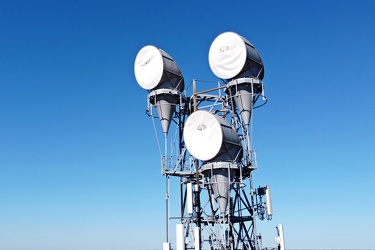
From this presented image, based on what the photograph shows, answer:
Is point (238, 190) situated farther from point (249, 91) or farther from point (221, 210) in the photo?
point (249, 91)

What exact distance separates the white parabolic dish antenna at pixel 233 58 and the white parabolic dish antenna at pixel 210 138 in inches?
225

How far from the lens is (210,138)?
41.5 m

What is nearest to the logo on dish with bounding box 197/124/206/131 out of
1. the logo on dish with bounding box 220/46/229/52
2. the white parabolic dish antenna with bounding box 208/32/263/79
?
the white parabolic dish antenna with bounding box 208/32/263/79

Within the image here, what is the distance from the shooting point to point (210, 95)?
47688mm

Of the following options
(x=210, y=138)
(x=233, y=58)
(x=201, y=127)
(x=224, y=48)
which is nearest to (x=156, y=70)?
(x=224, y=48)

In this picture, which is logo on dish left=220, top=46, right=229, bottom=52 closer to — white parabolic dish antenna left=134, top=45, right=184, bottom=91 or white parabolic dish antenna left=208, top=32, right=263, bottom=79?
white parabolic dish antenna left=208, top=32, right=263, bottom=79

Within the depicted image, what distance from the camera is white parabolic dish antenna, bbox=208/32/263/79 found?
44.0 metres

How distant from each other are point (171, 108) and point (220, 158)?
880cm

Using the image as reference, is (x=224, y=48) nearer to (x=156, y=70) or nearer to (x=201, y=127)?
(x=156, y=70)

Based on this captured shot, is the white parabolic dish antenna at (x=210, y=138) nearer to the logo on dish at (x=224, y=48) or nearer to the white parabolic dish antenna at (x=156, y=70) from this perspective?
the white parabolic dish antenna at (x=156, y=70)

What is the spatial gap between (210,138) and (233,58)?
28.4 feet

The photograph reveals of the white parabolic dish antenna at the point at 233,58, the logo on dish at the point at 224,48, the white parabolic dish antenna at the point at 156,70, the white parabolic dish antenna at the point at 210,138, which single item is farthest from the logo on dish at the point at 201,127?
the logo on dish at the point at 224,48

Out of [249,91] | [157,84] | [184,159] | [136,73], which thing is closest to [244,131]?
[249,91]

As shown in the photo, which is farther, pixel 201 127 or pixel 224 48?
pixel 224 48
